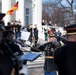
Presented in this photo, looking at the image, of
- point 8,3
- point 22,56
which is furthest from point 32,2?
point 22,56

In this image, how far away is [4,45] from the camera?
465cm

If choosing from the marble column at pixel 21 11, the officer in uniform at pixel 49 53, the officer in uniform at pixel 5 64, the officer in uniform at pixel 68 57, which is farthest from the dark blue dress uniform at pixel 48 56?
the marble column at pixel 21 11

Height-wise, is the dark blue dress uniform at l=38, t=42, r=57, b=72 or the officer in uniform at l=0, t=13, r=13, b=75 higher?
the officer in uniform at l=0, t=13, r=13, b=75

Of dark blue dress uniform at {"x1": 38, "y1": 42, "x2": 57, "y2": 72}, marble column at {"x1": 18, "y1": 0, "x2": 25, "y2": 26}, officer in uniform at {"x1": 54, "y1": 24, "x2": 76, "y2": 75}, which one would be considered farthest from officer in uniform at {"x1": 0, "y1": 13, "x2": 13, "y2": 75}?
marble column at {"x1": 18, "y1": 0, "x2": 25, "y2": 26}

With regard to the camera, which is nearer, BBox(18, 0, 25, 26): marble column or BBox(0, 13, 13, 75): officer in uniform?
BBox(0, 13, 13, 75): officer in uniform

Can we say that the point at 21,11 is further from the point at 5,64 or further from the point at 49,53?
the point at 5,64

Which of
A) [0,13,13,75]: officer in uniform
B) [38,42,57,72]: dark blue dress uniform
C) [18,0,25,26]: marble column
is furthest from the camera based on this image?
[18,0,25,26]: marble column

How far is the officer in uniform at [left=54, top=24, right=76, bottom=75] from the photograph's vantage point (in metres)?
4.74

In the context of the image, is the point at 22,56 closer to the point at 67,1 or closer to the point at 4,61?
the point at 4,61

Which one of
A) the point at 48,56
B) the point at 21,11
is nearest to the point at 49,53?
the point at 48,56

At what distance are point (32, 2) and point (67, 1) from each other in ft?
59.3

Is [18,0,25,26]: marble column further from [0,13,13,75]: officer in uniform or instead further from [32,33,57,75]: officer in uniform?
[0,13,13,75]: officer in uniform

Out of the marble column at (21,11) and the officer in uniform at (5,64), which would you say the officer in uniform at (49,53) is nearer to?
the officer in uniform at (5,64)

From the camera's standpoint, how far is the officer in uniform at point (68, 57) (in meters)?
4.74
